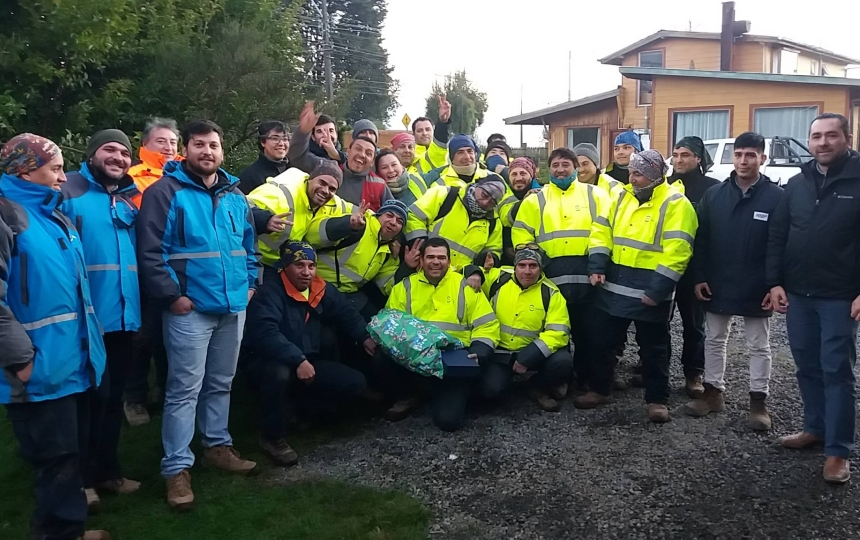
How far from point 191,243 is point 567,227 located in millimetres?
2961

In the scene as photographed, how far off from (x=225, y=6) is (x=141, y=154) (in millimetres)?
6700

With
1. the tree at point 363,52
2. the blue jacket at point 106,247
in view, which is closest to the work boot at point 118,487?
the blue jacket at point 106,247

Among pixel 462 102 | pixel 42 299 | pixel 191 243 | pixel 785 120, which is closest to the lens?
pixel 42 299

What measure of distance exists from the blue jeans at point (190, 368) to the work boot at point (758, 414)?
364 cm

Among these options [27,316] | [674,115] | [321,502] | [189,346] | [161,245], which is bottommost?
[321,502]

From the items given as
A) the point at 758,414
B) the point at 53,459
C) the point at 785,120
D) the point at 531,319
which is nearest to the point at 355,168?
the point at 531,319

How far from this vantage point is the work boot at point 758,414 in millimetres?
4941

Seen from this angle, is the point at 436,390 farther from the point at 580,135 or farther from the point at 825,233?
the point at 580,135

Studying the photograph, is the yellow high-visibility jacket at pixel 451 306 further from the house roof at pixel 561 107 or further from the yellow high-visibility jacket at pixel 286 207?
the house roof at pixel 561 107

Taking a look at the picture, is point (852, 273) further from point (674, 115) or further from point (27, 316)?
point (674, 115)

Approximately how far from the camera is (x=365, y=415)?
5.55m

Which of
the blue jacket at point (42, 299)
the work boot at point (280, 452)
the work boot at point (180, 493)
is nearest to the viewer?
the blue jacket at point (42, 299)

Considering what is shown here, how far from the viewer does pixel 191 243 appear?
12.9 feet

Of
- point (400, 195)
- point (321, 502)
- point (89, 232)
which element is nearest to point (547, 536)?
point (321, 502)
